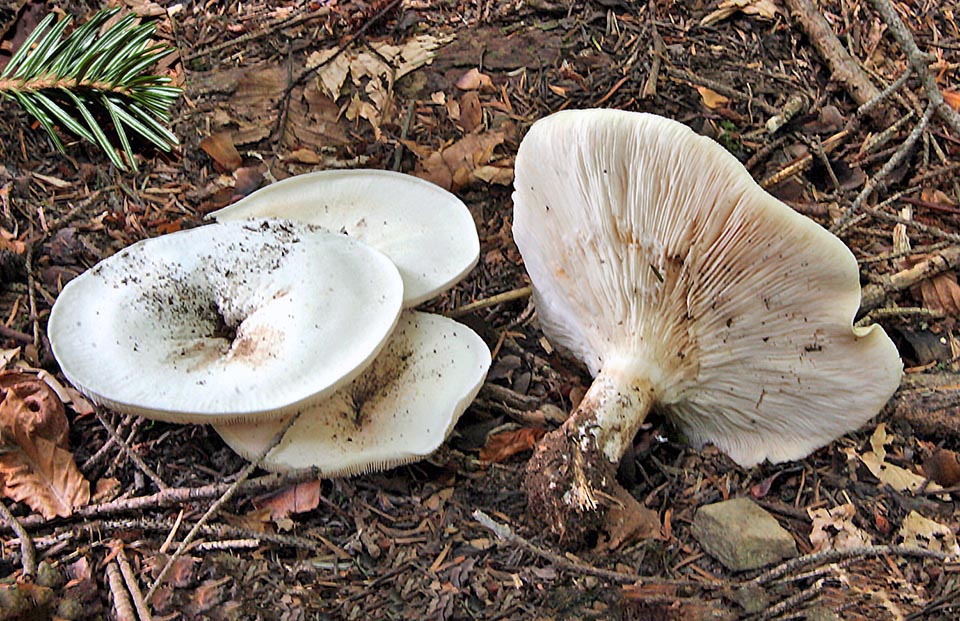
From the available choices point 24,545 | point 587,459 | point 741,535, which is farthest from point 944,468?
point 24,545

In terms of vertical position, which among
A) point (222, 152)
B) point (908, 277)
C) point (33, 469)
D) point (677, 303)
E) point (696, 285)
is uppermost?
point (222, 152)

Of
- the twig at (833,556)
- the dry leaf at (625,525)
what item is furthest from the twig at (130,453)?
the twig at (833,556)

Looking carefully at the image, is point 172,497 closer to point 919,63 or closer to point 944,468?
point 944,468

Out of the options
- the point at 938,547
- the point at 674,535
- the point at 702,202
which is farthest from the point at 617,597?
the point at 702,202

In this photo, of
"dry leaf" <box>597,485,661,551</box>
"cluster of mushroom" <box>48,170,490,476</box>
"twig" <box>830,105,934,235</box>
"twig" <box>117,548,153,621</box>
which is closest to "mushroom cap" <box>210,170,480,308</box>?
"cluster of mushroom" <box>48,170,490,476</box>

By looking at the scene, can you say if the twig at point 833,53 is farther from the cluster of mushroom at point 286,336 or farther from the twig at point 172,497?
the twig at point 172,497

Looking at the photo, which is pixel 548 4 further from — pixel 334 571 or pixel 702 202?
pixel 334 571

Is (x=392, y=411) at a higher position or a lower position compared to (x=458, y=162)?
lower
